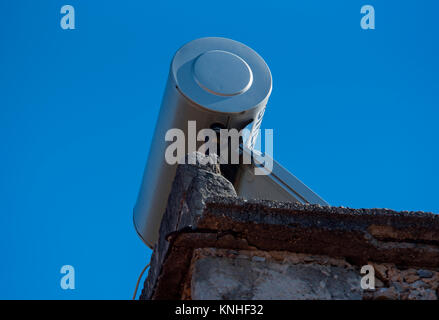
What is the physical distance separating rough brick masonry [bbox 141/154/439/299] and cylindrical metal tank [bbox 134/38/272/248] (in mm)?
2725

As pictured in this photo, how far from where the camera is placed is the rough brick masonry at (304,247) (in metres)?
2.76

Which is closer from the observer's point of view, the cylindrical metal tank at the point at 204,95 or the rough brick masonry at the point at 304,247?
the rough brick masonry at the point at 304,247

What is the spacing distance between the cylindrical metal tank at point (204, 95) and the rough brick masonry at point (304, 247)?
272 centimetres

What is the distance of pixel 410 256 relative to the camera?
2857 millimetres

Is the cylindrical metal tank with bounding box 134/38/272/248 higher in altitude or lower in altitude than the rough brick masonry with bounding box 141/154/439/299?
higher

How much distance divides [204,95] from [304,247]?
9.74 feet

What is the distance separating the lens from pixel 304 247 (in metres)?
2.85

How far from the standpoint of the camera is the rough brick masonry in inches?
109

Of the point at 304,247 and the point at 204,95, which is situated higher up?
the point at 204,95

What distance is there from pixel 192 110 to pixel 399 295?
3.10 m

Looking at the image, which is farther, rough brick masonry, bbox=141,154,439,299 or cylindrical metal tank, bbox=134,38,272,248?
cylindrical metal tank, bbox=134,38,272,248
